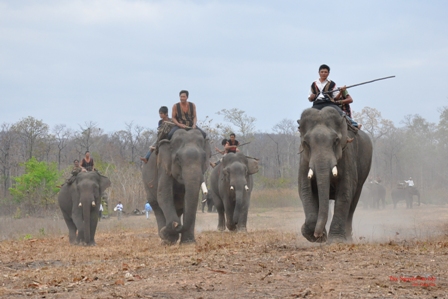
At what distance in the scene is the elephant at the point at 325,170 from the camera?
11852 millimetres

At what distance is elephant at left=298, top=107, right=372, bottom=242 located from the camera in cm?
1185

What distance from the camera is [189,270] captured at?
919cm

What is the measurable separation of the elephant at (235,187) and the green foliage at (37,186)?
28.8 metres

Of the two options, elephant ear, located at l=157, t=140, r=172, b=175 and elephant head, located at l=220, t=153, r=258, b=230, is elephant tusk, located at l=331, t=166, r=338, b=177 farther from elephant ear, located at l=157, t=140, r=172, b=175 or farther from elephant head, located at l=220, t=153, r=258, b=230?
elephant head, located at l=220, t=153, r=258, b=230

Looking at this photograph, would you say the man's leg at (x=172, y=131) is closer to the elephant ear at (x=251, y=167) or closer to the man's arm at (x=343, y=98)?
the man's arm at (x=343, y=98)

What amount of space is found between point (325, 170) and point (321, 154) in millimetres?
268

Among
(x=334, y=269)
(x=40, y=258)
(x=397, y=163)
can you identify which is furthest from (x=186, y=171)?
(x=397, y=163)

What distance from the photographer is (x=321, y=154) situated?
11.9 meters

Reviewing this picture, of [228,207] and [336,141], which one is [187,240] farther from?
[228,207]

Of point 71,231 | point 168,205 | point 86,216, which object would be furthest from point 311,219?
point 71,231

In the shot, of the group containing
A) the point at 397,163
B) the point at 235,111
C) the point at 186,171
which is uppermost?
the point at 235,111

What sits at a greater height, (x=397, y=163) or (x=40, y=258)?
(x=397, y=163)

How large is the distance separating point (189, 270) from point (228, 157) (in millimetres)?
11633

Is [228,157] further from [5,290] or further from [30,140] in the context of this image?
[30,140]
